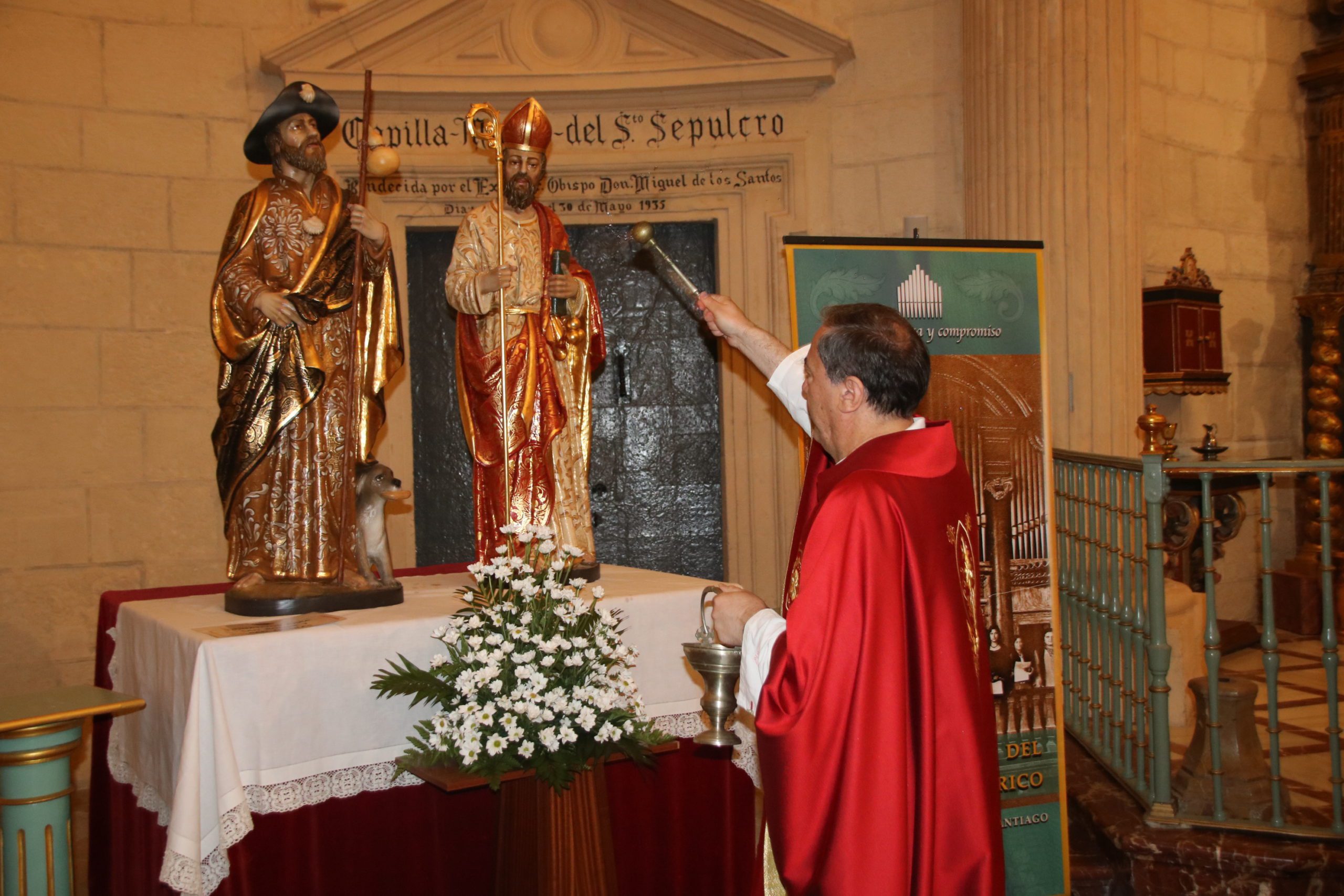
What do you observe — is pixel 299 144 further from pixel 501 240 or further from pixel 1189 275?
pixel 1189 275

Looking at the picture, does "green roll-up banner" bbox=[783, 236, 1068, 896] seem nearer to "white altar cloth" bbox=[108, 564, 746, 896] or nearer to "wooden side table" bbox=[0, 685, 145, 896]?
"white altar cloth" bbox=[108, 564, 746, 896]

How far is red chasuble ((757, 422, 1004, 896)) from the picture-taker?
2232mm

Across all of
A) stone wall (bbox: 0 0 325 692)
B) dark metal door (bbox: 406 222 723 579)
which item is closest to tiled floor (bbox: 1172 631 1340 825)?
dark metal door (bbox: 406 222 723 579)

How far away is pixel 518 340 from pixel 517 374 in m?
0.12

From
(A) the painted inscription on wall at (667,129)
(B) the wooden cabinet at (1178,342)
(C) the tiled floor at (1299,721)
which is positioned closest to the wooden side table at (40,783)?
(C) the tiled floor at (1299,721)

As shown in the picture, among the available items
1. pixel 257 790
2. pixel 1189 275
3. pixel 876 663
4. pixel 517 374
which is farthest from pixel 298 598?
pixel 1189 275

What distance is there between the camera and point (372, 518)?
3719 mm

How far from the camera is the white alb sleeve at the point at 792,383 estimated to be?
10.6ft

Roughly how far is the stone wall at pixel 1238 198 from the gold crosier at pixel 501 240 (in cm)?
496

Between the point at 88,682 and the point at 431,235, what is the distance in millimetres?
3021

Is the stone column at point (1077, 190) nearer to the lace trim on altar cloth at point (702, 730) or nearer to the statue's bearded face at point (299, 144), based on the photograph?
the lace trim on altar cloth at point (702, 730)

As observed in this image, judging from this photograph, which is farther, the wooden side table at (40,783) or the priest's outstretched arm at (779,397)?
the wooden side table at (40,783)

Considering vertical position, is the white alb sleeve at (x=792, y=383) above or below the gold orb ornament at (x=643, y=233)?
below

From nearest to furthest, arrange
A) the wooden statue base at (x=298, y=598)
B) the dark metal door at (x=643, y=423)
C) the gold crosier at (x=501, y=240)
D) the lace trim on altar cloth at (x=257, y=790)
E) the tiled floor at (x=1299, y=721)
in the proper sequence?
1. the lace trim on altar cloth at (x=257, y=790)
2. the wooden statue base at (x=298, y=598)
3. the gold crosier at (x=501, y=240)
4. the tiled floor at (x=1299, y=721)
5. the dark metal door at (x=643, y=423)
